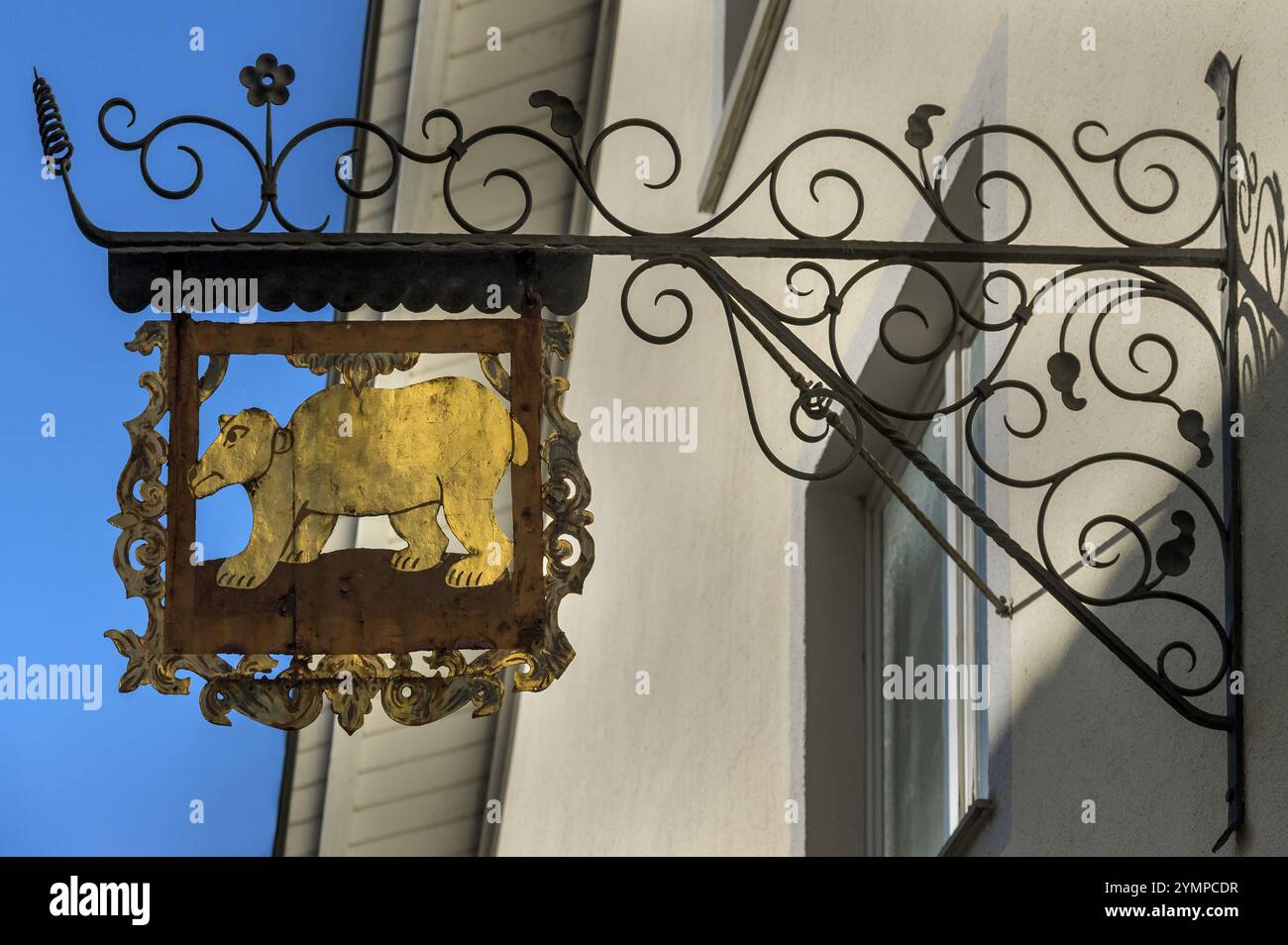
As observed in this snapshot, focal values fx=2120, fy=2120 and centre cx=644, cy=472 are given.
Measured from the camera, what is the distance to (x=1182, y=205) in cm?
317

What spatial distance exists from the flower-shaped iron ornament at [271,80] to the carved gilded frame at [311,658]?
14.3 inches

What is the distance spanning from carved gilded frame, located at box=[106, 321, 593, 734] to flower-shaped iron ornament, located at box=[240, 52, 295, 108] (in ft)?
1.19

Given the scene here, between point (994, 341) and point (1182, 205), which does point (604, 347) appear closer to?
point (994, 341)

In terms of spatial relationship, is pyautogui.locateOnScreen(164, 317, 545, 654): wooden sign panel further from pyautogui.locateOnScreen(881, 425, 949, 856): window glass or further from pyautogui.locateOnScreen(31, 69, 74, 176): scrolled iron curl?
pyautogui.locateOnScreen(881, 425, 949, 856): window glass

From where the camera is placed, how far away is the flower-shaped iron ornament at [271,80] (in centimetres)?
308

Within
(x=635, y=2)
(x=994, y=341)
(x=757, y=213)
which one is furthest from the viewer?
(x=635, y=2)

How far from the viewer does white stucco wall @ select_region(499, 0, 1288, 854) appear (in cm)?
298

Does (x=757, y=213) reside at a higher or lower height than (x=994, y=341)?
higher

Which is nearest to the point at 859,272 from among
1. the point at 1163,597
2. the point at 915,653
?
the point at 1163,597

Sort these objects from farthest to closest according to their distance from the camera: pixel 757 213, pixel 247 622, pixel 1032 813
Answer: pixel 757 213 → pixel 1032 813 → pixel 247 622

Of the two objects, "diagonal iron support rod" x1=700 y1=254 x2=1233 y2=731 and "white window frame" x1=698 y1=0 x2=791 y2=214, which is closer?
"diagonal iron support rod" x1=700 y1=254 x2=1233 y2=731

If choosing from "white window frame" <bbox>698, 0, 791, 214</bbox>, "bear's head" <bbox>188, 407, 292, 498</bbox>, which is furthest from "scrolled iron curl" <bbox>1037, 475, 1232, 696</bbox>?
"white window frame" <bbox>698, 0, 791, 214</bbox>

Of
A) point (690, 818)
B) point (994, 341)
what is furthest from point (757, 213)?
point (994, 341)

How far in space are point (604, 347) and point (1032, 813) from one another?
625 centimetres
